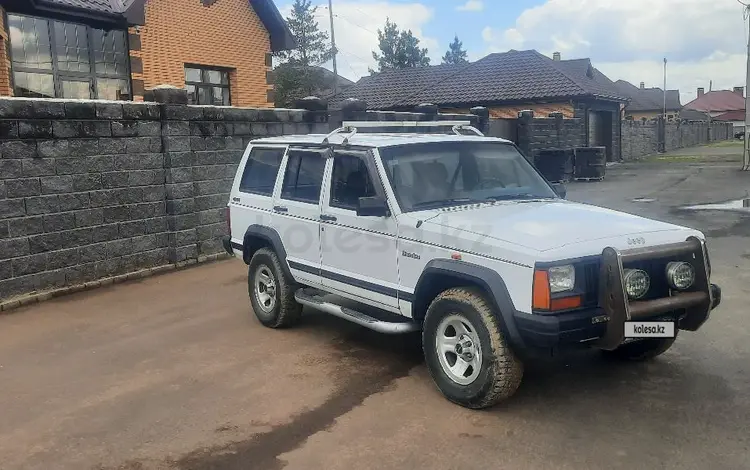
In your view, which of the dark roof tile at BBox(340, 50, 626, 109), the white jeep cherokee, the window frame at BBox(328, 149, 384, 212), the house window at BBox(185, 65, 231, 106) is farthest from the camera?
the dark roof tile at BBox(340, 50, 626, 109)

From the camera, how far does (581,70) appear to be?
115 ft

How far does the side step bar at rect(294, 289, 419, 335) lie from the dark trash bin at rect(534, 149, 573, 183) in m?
17.0

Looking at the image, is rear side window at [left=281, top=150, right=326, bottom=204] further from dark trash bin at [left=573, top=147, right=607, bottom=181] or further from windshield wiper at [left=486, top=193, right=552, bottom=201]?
dark trash bin at [left=573, top=147, right=607, bottom=181]

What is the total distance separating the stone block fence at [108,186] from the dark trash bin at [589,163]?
607 inches

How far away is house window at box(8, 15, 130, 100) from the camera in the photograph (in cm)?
1376

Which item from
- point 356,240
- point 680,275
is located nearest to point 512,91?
point 356,240

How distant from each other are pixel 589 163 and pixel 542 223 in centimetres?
2030

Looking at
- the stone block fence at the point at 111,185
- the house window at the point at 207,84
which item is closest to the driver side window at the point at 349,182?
the stone block fence at the point at 111,185

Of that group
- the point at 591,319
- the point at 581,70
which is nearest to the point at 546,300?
the point at 591,319

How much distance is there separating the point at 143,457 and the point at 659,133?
149 ft

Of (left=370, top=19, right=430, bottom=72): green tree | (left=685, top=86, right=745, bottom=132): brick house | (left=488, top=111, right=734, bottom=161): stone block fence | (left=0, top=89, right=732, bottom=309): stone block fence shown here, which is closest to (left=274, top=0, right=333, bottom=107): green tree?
(left=370, top=19, right=430, bottom=72): green tree

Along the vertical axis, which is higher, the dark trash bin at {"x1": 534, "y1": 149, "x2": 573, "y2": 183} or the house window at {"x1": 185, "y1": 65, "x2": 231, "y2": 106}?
the house window at {"x1": 185, "y1": 65, "x2": 231, "y2": 106}

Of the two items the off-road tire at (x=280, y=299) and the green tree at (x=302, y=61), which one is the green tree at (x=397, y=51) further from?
the off-road tire at (x=280, y=299)

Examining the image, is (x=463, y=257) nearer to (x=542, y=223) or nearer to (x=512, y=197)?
(x=542, y=223)
